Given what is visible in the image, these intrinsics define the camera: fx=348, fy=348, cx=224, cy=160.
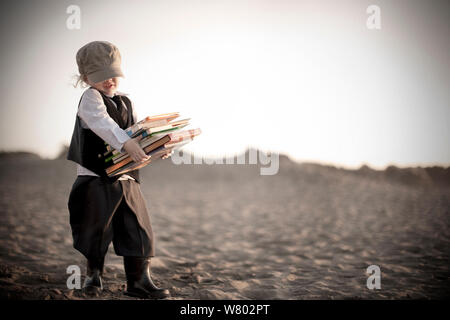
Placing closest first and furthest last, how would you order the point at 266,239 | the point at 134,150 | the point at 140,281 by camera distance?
the point at 134,150 → the point at 140,281 → the point at 266,239

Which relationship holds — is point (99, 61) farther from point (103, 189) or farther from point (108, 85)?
point (103, 189)

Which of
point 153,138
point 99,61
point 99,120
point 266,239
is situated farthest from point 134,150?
point 266,239

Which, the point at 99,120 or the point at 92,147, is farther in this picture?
the point at 92,147

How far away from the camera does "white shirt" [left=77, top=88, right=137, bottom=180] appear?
6.76ft

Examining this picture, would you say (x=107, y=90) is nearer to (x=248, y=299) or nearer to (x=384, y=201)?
(x=248, y=299)

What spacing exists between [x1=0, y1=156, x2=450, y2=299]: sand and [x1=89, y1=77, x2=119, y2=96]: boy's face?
4.57 feet

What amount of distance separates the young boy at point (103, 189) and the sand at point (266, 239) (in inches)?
12.6

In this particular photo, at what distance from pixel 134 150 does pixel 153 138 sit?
0.43 feet

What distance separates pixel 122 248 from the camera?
2322 millimetres

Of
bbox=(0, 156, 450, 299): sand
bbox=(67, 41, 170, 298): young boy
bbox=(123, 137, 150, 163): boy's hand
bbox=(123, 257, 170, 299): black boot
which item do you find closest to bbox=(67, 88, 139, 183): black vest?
Answer: bbox=(67, 41, 170, 298): young boy

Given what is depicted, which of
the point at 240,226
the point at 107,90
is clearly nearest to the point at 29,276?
the point at 107,90

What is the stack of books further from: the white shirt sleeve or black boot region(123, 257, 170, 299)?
black boot region(123, 257, 170, 299)

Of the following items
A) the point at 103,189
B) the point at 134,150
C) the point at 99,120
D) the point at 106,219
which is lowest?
the point at 106,219

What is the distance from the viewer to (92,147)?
7.23 ft
